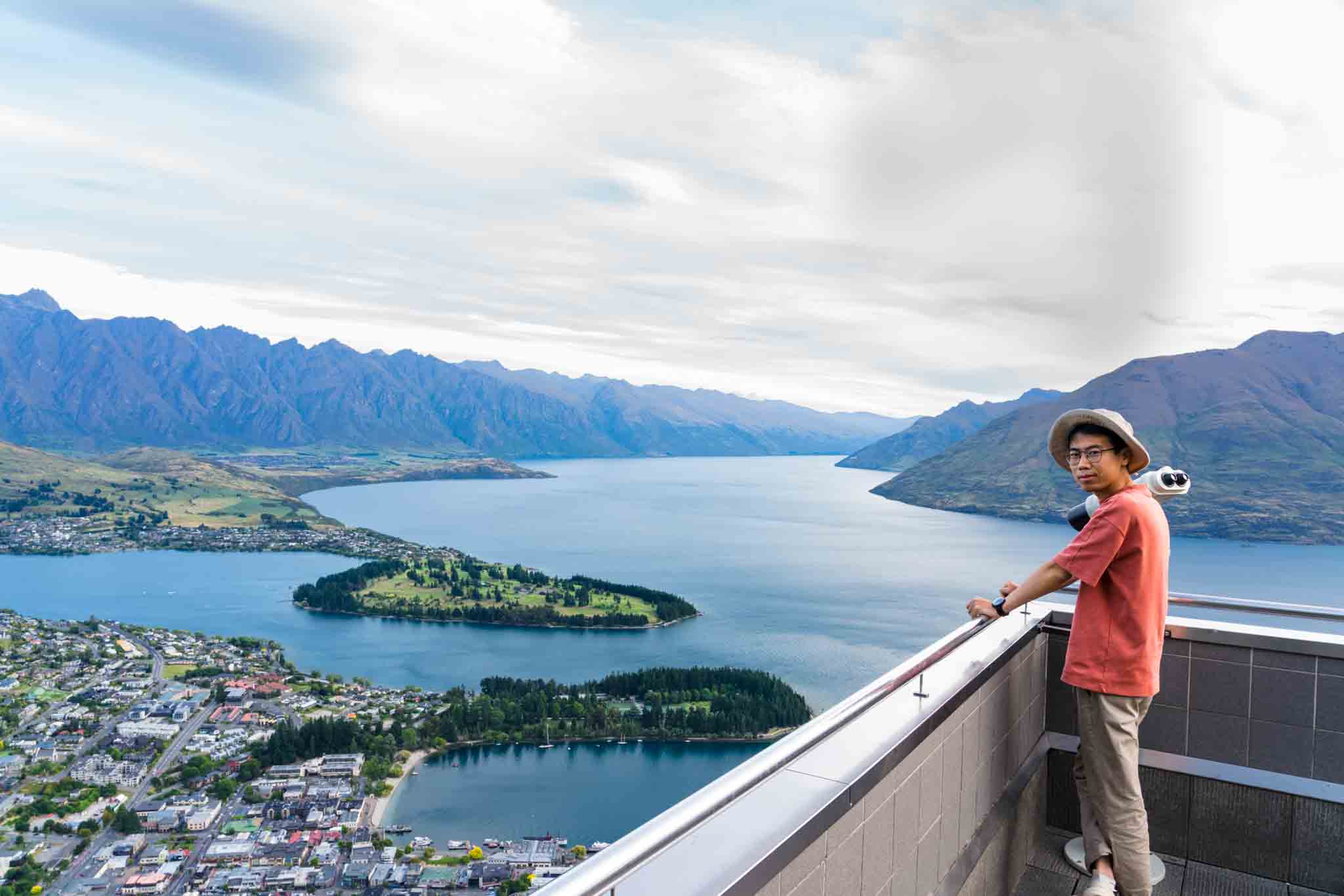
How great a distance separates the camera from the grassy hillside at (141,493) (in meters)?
65.1

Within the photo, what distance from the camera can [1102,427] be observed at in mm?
1880

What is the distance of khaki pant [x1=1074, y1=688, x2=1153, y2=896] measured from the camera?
1.95 m

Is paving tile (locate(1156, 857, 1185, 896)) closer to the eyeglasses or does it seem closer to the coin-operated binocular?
the coin-operated binocular

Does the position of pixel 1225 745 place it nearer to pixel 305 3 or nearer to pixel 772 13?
pixel 772 13

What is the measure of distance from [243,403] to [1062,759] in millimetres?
180999

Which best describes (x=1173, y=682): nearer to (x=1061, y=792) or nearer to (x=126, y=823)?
(x=1061, y=792)

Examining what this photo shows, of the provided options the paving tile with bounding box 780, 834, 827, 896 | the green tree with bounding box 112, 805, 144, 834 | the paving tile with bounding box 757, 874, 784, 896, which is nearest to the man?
the paving tile with bounding box 780, 834, 827, 896

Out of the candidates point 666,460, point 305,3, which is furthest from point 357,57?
point 666,460

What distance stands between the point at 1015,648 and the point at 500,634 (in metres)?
36.2

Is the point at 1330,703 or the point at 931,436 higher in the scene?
the point at 931,436

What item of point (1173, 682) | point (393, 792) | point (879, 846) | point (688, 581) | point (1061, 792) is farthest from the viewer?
point (688, 581)

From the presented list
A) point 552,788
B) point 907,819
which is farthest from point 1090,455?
point 552,788

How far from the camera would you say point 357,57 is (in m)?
19.7

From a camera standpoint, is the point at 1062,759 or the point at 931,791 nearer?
the point at 931,791
